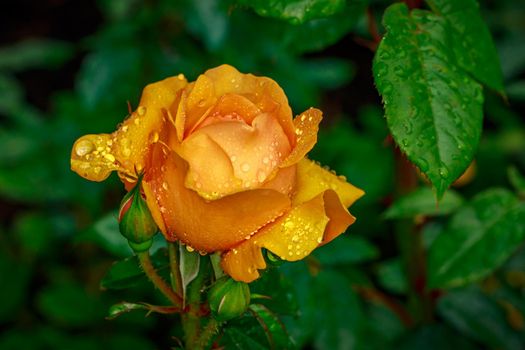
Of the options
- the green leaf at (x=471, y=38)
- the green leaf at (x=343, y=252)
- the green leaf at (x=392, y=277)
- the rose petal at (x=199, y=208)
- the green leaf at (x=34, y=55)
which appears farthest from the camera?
the green leaf at (x=34, y=55)

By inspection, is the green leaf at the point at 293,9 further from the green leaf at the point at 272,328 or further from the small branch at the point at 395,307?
the small branch at the point at 395,307

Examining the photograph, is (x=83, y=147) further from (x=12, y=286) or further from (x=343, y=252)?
(x=12, y=286)

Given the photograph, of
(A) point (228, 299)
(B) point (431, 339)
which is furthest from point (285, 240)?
(B) point (431, 339)

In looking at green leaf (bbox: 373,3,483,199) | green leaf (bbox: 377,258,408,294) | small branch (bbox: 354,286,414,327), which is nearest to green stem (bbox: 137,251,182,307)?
green leaf (bbox: 373,3,483,199)

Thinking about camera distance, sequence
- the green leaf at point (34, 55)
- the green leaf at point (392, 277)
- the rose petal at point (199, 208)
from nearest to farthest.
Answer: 1. the rose petal at point (199, 208)
2. the green leaf at point (392, 277)
3. the green leaf at point (34, 55)

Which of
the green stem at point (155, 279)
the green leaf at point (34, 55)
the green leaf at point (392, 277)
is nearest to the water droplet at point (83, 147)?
the green stem at point (155, 279)

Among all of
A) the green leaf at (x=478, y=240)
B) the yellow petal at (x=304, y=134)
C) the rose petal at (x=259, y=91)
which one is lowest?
the green leaf at (x=478, y=240)
